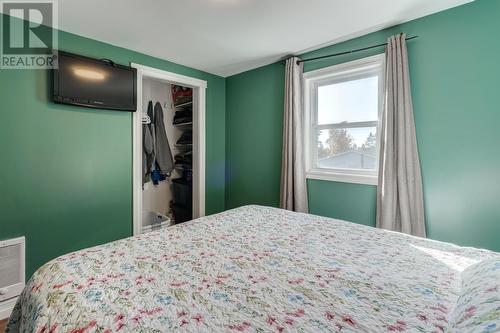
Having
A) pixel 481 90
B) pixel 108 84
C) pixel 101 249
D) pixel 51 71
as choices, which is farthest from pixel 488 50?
pixel 51 71

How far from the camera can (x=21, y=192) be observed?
1.95 meters

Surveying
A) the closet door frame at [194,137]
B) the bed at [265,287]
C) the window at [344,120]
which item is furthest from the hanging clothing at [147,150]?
the window at [344,120]

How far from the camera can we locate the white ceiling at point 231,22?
69.6 inches

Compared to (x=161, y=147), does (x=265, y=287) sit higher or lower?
lower

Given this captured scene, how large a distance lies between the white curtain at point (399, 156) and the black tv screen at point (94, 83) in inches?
97.2

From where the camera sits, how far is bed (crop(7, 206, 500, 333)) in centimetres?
74

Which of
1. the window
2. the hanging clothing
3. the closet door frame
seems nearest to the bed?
the window

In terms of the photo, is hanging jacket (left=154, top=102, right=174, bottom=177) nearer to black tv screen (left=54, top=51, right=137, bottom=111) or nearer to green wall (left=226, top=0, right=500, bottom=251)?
black tv screen (left=54, top=51, right=137, bottom=111)

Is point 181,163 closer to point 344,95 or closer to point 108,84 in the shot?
point 108,84

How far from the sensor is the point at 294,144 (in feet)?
8.55

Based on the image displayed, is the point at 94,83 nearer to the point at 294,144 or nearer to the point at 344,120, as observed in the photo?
the point at 294,144

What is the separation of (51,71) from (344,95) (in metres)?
2.72

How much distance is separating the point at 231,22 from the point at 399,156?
1.79 meters

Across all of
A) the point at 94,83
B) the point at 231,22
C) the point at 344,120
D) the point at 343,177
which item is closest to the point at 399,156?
the point at 343,177
